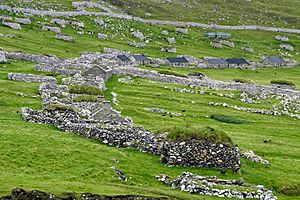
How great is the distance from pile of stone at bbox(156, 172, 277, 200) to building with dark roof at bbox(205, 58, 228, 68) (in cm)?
12344

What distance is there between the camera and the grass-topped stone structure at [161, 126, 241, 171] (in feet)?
130

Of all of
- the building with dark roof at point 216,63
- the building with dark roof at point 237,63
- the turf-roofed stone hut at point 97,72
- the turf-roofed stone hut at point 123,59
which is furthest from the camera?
the building with dark roof at point 237,63

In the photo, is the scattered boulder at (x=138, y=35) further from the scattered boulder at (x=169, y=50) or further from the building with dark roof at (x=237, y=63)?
the building with dark roof at (x=237, y=63)

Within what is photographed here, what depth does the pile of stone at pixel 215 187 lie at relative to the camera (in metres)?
34.5

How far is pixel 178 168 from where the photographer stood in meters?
39.3

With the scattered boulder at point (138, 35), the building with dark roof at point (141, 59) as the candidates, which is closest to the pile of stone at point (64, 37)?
the building with dark roof at point (141, 59)

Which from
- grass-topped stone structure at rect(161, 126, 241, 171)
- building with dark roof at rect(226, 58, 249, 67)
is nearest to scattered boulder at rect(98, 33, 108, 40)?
building with dark roof at rect(226, 58, 249, 67)

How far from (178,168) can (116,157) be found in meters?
5.16

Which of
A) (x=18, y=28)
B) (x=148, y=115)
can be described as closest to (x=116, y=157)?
(x=148, y=115)

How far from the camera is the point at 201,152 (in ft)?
131

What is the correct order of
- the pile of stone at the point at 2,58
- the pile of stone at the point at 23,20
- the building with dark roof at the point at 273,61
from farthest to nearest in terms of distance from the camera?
the building with dark roof at the point at 273,61 < the pile of stone at the point at 23,20 < the pile of stone at the point at 2,58

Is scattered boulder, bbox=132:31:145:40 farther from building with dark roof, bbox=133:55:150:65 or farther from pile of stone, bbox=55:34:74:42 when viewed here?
building with dark roof, bbox=133:55:150:65

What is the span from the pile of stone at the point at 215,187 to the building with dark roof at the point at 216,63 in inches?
4860

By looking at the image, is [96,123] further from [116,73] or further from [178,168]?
[116,73]
